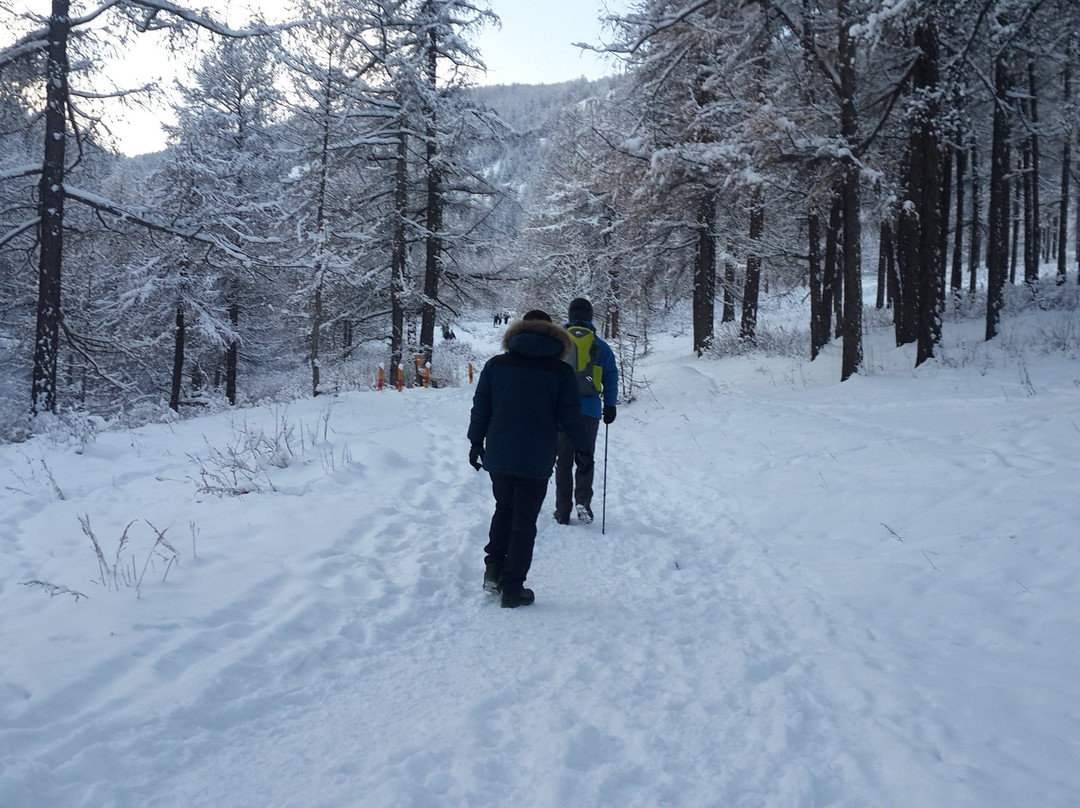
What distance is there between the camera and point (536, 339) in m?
4.26

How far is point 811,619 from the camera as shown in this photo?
4023mm

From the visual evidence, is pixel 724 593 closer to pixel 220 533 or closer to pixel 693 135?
pixel 220 533

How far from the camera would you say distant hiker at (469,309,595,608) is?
13.8 feet

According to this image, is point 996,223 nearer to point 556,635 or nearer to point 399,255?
point 556,635

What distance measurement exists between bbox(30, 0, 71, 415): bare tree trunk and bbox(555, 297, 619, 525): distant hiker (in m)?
9.44

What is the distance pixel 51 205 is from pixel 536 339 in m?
10.3

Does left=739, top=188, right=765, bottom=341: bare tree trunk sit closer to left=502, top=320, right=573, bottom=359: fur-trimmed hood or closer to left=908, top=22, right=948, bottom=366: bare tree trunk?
left=908, top=22, right=948, bottom=366: bare tree trunk

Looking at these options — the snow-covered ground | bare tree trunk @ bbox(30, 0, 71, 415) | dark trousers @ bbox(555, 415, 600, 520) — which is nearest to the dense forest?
bare tree trunk @ bbox(30, 0, 71, 415)

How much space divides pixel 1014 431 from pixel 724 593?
4.46 meters

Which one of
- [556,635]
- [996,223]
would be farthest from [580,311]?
[996,223]

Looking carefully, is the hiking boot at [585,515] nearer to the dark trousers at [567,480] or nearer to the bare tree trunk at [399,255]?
the dark trousers at [567,480]

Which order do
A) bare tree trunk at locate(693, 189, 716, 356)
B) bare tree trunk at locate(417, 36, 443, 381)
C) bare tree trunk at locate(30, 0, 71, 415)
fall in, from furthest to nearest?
bare tree trunk at locate(693, 189, 716, 356), bare tree trunk at locate(417, 36, 443, 381), bare tree trunk at locate(30, 0, 71, 415)

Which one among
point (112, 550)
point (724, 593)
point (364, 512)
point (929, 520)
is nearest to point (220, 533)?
point (112, 550)

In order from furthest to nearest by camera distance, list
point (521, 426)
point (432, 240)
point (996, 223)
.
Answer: point (432, 240)
point (996, 223)
point (521, 426)
